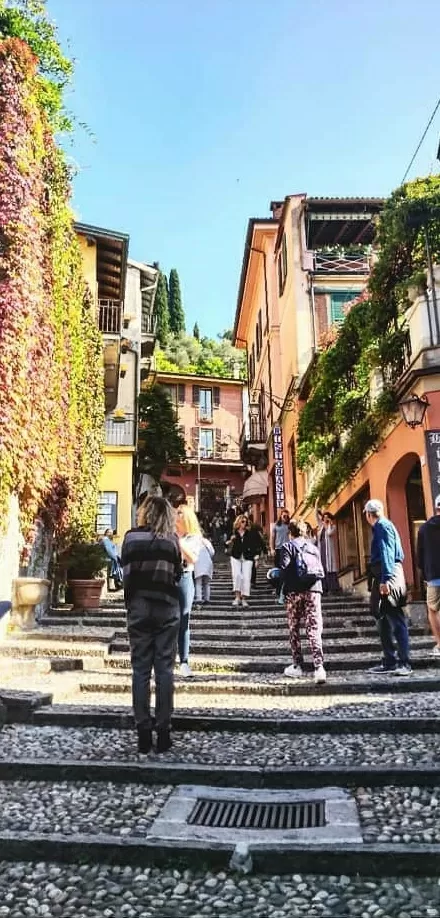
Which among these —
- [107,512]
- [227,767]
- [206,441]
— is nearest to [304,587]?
[227,767]

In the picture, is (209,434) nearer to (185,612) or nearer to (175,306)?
(175,306)

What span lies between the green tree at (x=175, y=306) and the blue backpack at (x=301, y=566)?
58.7 metres

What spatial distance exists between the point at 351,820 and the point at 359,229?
21.7m

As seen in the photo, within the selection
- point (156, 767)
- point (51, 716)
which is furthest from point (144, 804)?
point (51, 716)

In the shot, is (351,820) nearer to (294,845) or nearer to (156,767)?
(294,845)

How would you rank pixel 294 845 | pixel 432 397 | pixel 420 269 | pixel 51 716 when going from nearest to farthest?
pixel 294 845 → pixel 51 716 → pixel 432 397 → pixel 420 269

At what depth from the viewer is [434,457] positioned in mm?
10125

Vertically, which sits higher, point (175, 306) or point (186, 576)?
point (175, 306)

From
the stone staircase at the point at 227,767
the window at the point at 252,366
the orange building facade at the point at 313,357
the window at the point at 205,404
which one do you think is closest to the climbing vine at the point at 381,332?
the orange building facade at the point at 313,357

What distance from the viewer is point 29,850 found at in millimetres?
3303

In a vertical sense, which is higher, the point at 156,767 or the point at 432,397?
the point at 432,397

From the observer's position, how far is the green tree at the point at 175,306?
218 ft

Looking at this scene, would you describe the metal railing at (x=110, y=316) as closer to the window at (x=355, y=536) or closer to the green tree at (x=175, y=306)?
the window at (x=355, y=536)

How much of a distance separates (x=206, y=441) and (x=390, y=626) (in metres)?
37.9
